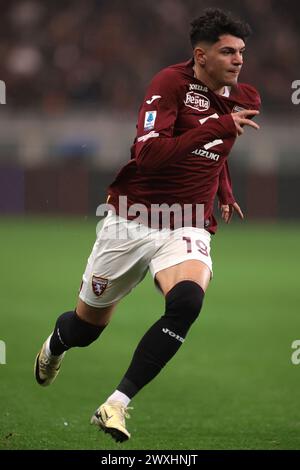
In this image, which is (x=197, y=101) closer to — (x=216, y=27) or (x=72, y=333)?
(x=216, y=27)

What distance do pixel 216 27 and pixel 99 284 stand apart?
5.01 feet

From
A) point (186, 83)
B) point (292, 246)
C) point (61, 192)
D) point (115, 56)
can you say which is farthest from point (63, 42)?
point (186, 83)

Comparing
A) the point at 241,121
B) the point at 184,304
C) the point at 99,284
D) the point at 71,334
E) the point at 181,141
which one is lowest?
the point at 71,334

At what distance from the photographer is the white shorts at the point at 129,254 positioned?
5.30 m

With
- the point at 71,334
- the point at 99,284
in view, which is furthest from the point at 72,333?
the point at 99,284

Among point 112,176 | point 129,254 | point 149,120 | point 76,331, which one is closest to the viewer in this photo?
point 149,120

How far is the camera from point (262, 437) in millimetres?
5684

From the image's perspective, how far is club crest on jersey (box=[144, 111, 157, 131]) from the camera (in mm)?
5156

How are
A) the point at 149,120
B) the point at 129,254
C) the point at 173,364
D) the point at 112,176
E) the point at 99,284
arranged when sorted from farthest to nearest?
the point at 112,176
the point at 173,364
the point at 99,284
the point at 129,254
the point at 149,120

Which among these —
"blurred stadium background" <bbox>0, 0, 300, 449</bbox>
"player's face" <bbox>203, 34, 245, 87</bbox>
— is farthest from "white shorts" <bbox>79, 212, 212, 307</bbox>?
"blurred stadium background" <bbox>0, 0, 300, 449</bbox>

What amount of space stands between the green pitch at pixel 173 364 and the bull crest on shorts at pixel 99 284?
821 millimetres

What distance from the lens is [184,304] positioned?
4891 millimetres

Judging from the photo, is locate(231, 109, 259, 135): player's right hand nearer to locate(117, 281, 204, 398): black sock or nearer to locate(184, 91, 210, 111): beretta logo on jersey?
locate(184, 91, 210, 111): beretta logo on jersey

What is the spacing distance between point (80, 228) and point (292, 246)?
12.9ft
